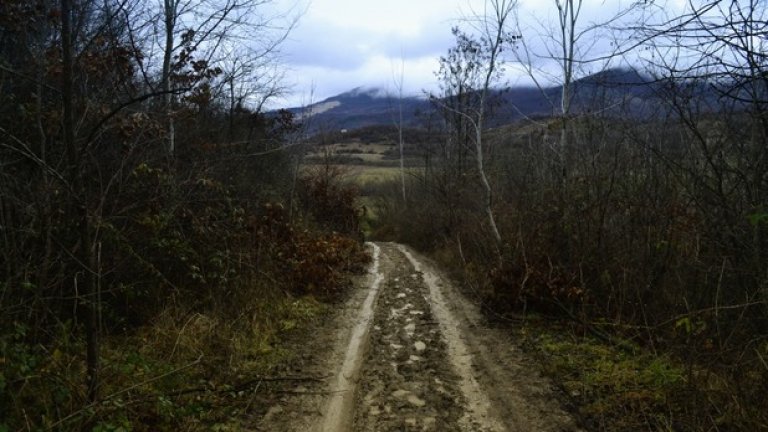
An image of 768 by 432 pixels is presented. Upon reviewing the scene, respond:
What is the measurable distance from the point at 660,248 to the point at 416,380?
11.4 ft

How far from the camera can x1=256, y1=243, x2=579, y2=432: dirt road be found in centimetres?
457

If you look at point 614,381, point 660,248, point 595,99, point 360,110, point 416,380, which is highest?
point 360,110

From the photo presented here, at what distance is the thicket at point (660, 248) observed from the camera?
4184 mm

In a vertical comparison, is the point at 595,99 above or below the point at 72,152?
above

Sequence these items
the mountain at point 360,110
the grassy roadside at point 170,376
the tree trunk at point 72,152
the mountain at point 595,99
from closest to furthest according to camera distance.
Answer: the tree trunk at point 72,152, the grassy roadside at point 170,376, the mountain at point 595,99, the mountain at point 360,110

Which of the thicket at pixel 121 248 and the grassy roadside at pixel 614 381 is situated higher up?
the thicket at pixel 121 248

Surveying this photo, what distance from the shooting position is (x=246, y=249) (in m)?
8.15

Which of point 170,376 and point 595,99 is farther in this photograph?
point 595,99

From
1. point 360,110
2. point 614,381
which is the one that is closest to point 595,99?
point 614,381

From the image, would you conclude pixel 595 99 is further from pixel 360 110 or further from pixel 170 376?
pixel 360 110

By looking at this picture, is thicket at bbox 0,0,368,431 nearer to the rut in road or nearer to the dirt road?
the dirt road

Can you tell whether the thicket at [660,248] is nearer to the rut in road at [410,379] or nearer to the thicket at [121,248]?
the rut in road at [410,379]

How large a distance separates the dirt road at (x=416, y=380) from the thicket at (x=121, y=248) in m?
0.59

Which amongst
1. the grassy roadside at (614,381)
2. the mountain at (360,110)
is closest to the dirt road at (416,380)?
the grassy roadside at (614,381)
